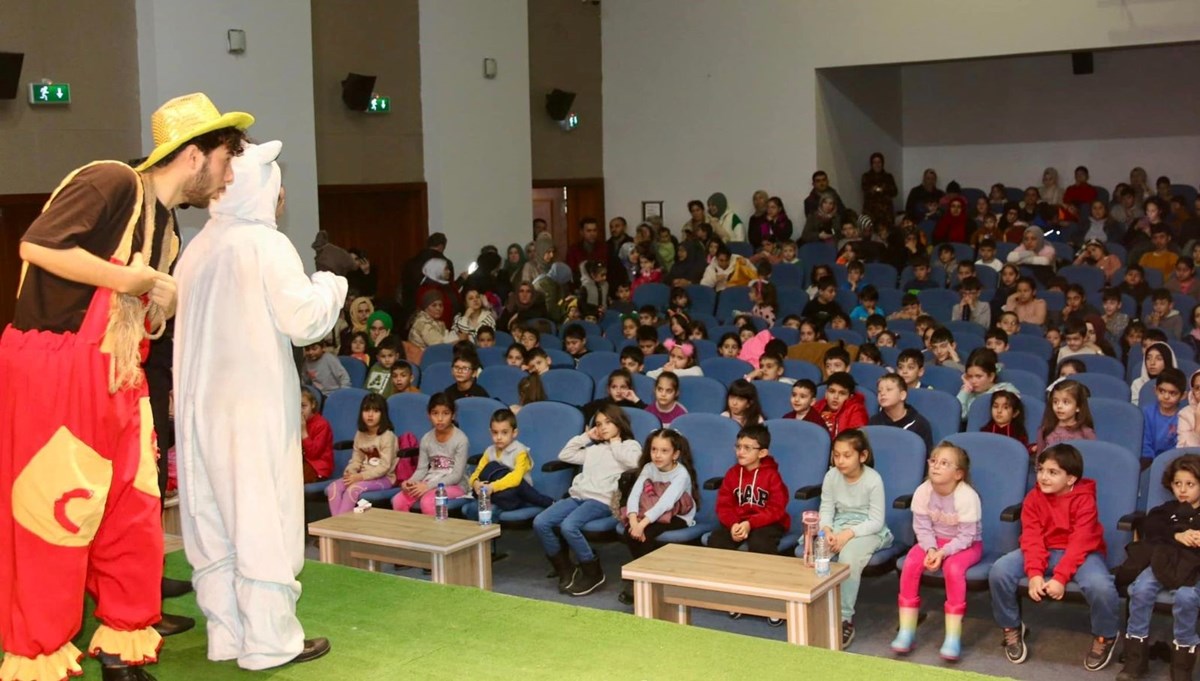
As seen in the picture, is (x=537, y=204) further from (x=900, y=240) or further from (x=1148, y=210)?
(x=1148, y=210)

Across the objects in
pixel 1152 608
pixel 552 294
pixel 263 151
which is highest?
pixel 263 151

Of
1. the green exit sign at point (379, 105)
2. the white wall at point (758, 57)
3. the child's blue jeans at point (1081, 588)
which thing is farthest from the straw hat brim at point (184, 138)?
the white wall at point (758, 57)

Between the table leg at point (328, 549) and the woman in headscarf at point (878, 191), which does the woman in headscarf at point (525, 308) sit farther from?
the table leg at point (328, 549)

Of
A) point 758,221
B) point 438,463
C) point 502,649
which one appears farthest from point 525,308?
point 502,649

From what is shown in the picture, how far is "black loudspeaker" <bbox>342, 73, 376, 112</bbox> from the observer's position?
11.3 meters

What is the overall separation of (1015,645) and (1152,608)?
1.74ft

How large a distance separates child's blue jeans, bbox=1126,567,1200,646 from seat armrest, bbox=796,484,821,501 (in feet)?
4.42

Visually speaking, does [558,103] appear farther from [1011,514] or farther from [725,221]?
[1011,514]

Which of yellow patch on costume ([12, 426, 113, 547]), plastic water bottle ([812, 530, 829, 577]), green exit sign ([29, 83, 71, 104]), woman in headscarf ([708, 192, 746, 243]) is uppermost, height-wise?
green exit sign ([29, 83, 71, 104])

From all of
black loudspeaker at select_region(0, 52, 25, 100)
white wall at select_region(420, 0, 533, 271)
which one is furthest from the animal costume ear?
white wall at select_region(420, 0, 533, 271)

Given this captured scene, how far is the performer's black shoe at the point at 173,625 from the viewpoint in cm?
360

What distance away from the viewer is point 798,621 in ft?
14.1

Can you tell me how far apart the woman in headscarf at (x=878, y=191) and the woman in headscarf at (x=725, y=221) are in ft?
4.50

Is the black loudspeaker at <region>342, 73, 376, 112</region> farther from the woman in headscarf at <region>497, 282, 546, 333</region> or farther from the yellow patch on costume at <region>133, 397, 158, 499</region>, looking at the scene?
the yellow patch on costume at <region>133, 397, 158, 499</region>
